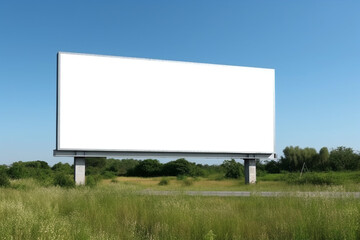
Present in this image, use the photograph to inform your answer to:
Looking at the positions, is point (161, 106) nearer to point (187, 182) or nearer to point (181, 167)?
point (187, 182)

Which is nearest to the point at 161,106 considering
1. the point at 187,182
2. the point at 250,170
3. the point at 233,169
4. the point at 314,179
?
the point at 187,182

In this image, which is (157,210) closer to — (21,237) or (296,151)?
(21,237)

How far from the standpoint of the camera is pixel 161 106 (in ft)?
68.3

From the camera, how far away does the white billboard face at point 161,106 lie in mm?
19406

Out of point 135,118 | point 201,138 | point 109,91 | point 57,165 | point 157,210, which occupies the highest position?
point 109,91

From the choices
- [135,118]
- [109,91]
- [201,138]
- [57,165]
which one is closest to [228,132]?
[201,138]

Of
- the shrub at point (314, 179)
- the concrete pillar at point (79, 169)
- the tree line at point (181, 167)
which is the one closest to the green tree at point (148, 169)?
the tree line at point (181, 167)

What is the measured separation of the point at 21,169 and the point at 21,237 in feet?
62.0

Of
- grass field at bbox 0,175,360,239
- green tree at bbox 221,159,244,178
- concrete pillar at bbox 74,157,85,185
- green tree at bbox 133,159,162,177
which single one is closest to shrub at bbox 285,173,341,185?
green tree at bbox 221,159,244,178

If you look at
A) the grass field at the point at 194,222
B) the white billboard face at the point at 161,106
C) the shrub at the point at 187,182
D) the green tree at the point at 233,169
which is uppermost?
the white billboard face at the point at 161,106

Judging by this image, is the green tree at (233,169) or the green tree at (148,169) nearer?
the green tree at (233,169)

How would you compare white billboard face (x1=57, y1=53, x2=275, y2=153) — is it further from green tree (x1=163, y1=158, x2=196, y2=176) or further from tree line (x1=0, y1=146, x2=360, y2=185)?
green tree (x1=163, y1=158, x2=196, y2=176)

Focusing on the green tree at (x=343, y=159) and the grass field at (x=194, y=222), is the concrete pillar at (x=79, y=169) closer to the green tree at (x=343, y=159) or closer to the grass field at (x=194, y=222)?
the grass field at (x=194, y=222)

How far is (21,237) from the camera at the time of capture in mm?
5352
